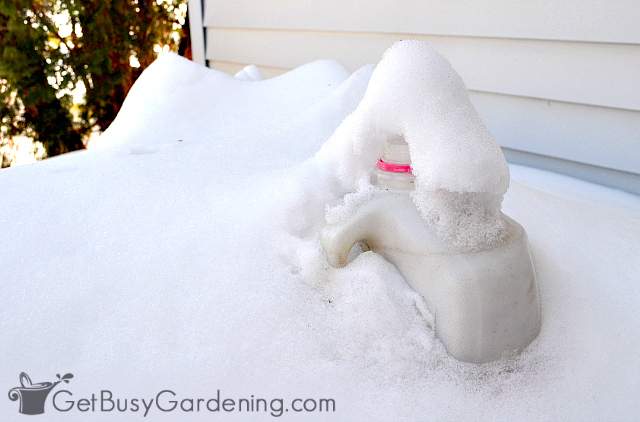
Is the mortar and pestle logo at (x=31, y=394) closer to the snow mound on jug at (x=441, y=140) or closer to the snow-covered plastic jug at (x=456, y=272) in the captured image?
the snow-covered plastic jug at (x=456, y=272)

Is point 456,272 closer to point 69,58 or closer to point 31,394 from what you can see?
point 31,394

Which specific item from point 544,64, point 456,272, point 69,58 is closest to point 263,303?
point 456,272

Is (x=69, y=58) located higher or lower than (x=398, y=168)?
lower

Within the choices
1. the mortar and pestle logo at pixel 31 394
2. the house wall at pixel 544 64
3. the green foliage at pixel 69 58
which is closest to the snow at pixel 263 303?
the mortar and pestle logo at pixel 31 394

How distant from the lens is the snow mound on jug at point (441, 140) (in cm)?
83

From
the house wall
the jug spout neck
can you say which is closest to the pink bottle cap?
the jug spout neck

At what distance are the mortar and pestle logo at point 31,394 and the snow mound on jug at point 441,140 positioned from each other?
60 centimetres

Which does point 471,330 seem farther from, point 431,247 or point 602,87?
point 602,87

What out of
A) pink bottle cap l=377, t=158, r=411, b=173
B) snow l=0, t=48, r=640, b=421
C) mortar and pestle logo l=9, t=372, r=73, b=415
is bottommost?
mortar and pestle logo l=9, t=372, r=73, b=415

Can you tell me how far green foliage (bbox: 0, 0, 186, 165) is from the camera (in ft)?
10.4

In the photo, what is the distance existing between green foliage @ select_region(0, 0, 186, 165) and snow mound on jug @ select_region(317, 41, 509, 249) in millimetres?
2884

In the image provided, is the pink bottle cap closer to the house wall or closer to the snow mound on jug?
the snow mound on jug

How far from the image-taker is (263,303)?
2.93 ft

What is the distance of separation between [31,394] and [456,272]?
62 centimetres
